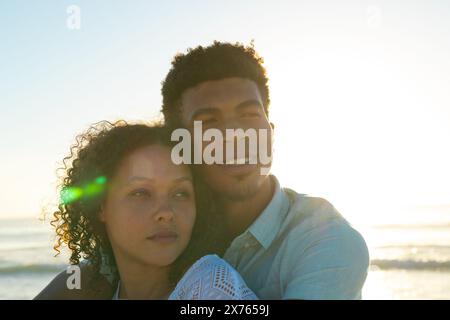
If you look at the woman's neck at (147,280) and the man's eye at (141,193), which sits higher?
the man's eye at (141,193)

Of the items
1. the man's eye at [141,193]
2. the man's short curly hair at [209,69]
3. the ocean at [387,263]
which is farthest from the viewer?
the ocean at [387,263]

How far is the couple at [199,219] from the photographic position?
10.6ft

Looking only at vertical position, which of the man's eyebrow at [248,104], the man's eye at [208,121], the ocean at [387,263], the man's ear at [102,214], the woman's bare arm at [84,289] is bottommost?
the ocean at [387,263]

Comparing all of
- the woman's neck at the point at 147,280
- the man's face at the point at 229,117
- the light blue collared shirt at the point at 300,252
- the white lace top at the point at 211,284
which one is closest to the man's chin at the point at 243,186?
the man's face at the point at 229,117

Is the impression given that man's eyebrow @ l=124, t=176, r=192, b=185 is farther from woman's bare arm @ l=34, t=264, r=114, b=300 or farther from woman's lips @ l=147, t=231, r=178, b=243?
woman's bare arm @ l=34, t=264, r=114, b=300

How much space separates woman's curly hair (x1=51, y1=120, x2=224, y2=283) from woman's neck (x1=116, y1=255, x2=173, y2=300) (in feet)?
0.24

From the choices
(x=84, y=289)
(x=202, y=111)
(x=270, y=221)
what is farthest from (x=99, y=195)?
(x=270, y=221)

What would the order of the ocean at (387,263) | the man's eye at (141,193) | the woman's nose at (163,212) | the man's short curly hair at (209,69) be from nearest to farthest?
1. the woman's nose at (163,212)
2. the man's eye at (141,193)
3. the man's short curly hair at (209,69)
4. the ocean at (387,263)

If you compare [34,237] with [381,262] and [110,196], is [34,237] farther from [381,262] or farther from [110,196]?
[110,196]

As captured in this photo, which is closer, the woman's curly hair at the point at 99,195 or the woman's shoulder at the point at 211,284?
the woman's shoulder at the point at 211,284

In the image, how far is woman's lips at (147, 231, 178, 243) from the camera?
3.48 m

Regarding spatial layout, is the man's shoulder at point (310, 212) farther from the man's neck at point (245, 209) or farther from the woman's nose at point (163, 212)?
the woman's nose at point (163, 212)

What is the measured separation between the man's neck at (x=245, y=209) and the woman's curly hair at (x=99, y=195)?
28 cm

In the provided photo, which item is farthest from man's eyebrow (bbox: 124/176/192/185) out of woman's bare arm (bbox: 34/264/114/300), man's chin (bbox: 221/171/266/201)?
woman's bare arm (bbox: 34/264/114/300)
